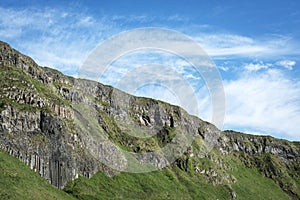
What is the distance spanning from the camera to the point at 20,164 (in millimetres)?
152500

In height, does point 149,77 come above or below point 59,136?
above

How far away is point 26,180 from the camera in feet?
472

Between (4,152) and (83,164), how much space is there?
4989 cm

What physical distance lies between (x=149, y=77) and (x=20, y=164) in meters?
A: 77.0

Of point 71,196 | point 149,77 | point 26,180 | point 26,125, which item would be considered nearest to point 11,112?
point 26,125

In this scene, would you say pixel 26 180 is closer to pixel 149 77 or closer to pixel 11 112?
pixel 11 112

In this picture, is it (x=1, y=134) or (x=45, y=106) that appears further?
→ (x=45, y=106)

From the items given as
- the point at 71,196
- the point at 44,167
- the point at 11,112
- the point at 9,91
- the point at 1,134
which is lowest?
the point at 71,196

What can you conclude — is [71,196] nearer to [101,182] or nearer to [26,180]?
[26,180]

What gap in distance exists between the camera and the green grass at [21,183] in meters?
128

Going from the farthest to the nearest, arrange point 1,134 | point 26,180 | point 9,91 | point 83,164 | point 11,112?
point 83,164 → point 9,91 → point 11,112 → point 1,134 → point 26,180

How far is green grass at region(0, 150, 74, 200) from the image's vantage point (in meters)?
128

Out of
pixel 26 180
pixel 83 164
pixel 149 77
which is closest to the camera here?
pixel 149 77

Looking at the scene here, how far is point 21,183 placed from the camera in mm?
→ 138000
